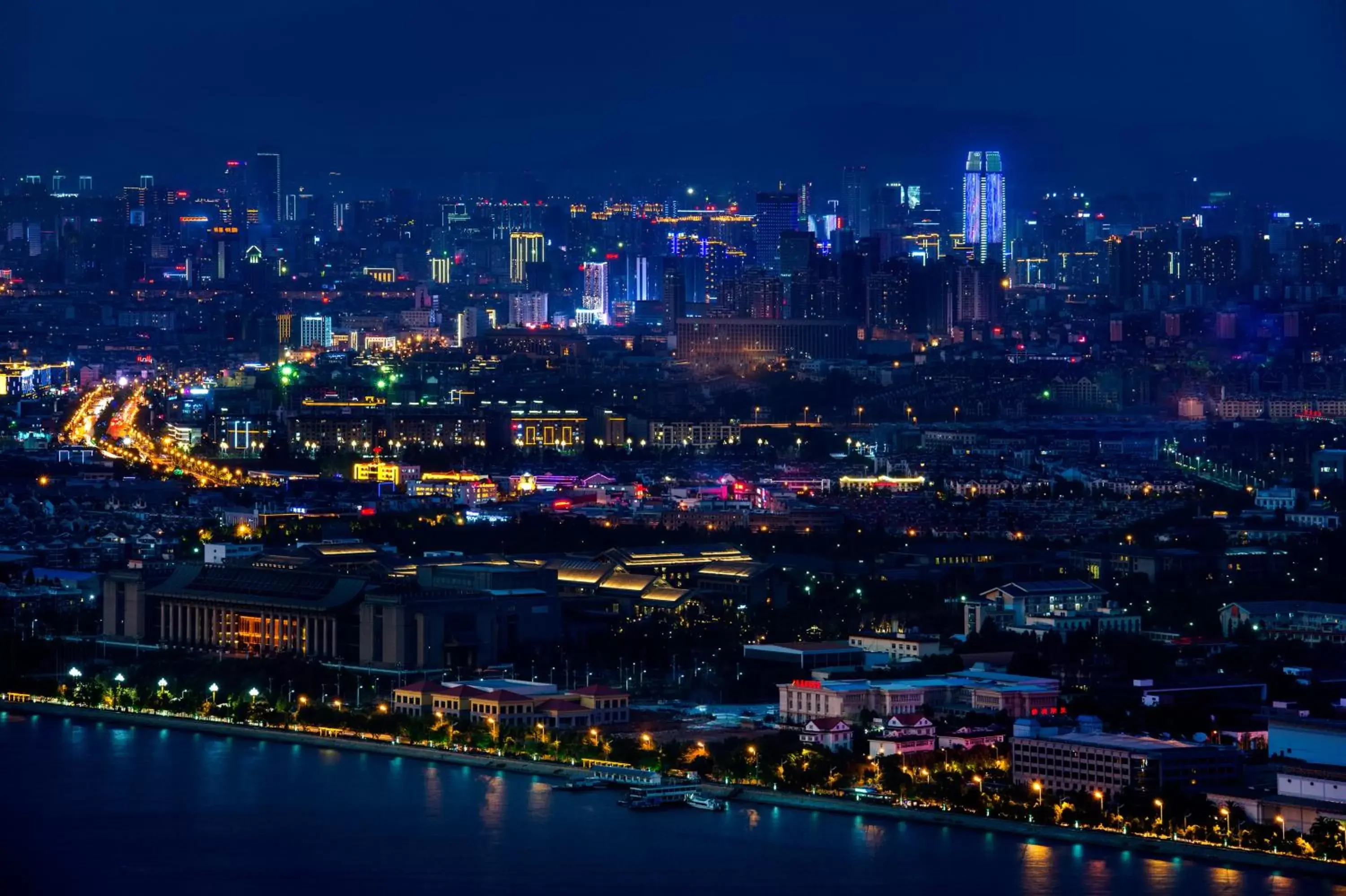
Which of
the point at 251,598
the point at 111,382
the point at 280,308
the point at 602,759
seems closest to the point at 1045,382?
the point at 111,382

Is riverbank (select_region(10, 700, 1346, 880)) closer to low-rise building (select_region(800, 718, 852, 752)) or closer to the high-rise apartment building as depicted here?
low-rise building (select_region(800, 718, 852, 752))

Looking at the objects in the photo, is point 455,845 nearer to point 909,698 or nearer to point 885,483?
point 909,698

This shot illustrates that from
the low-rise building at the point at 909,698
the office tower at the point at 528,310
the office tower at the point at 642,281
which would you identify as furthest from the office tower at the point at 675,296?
the low-rise building at the point at 909,698

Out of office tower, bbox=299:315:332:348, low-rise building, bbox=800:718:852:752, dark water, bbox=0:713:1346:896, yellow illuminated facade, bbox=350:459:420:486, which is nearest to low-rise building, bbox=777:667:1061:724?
low-rise building, bbox=800:718:852:752

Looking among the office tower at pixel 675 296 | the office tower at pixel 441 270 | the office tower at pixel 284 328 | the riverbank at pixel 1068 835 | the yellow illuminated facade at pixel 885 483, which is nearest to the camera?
the riverbank at pixel 1068 835

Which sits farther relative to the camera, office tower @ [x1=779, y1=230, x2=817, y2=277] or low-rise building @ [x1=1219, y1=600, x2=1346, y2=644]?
office tower @ [x1=779, y1=230, x2=817, y2=277]

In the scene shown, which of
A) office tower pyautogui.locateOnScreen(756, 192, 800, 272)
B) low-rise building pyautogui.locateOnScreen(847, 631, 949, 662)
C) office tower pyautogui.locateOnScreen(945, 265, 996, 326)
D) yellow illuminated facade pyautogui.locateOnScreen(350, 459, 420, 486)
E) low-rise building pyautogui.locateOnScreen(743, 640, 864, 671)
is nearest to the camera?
low-rise building pyautogui.locateOnScreen(743, 640, 864, 671)

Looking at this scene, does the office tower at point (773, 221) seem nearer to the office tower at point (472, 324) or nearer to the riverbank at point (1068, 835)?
the office tower at point (472, 324)
